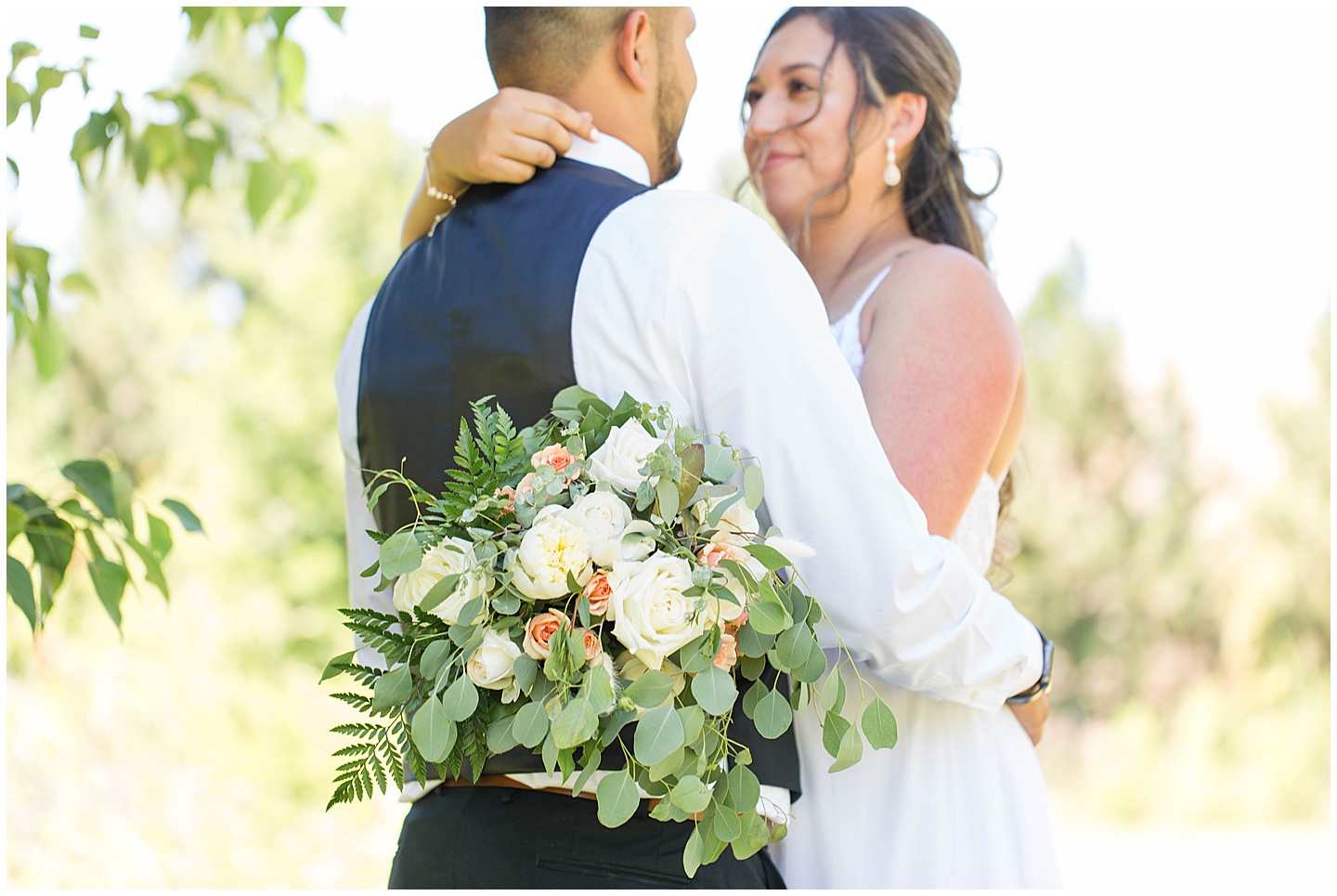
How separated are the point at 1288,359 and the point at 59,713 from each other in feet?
39.0

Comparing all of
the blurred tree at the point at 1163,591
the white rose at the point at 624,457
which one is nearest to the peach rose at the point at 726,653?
the white rose at the point at 624,457

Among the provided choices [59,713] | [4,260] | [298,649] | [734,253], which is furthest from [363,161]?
[734,253]

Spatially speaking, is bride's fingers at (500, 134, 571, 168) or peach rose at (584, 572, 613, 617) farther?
bride's fingers at (500, 134, 571, 168)

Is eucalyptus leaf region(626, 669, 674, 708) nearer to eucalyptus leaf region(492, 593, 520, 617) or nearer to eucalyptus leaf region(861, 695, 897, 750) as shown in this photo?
eucalyptus leaf region(492, 593, 520, 617)

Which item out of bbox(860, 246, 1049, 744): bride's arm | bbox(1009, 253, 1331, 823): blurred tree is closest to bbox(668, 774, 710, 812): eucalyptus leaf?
bbox(860, 246, 1049, 744): bride's arm

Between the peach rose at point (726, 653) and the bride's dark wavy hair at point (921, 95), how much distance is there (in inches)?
62.3

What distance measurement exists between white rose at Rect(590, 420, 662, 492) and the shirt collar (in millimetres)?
687

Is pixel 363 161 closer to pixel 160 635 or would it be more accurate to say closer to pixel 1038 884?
pixel 160 635

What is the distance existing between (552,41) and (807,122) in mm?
822

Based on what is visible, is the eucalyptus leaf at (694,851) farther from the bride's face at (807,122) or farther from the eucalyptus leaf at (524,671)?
the bride's face at (807,122)

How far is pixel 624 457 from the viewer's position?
54.8 inches

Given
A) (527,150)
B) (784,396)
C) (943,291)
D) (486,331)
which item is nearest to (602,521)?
(784,396)

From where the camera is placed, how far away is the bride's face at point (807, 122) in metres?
2.62

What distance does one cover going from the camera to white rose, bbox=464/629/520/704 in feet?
4.42
